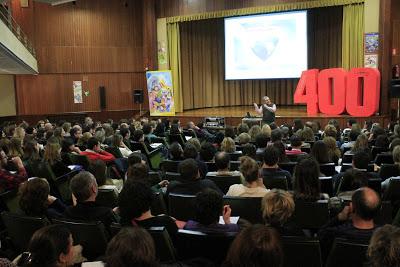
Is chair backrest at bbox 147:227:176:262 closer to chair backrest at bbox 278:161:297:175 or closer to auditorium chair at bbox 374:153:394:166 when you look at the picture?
chair backrest at bbox 278:161:297:175

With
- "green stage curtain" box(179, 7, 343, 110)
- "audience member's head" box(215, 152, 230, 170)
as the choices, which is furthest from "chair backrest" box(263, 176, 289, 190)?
"green stage curtain" box(179, 7, 343, 110)

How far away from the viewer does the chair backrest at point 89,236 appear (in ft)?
10.2

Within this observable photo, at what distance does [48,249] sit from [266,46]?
14.6 metres

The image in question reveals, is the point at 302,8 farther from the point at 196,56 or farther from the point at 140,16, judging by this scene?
the point at 140,16

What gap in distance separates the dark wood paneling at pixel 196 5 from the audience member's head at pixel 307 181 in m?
11.8

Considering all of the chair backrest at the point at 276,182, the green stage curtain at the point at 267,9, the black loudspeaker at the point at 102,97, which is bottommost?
the chair backrest at the point at 276,182

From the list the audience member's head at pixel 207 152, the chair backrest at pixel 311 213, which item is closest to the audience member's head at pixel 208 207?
the chair backrest at pixel 311 213

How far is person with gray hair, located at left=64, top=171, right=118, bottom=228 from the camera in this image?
3457 millimetres

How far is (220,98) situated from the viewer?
64.5ft

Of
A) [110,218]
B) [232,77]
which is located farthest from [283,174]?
[232,77]

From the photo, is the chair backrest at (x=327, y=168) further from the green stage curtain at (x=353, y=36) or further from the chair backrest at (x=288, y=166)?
the green stage curtain at (x=353, y=36)

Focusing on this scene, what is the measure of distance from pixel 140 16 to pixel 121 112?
4187mm

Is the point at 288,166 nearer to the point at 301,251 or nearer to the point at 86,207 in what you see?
the point at 86,207

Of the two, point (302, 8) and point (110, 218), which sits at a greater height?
point (302, 8)
